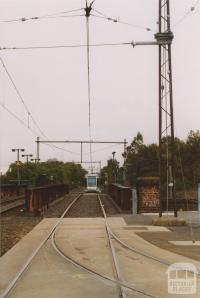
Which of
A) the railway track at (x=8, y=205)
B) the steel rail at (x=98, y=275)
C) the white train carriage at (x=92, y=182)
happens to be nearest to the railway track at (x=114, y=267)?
the steel rail at (x=98, y=275)

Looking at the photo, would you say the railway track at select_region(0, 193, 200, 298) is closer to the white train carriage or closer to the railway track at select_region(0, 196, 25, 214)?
the railway track at select_region(0, 196, 25, 214)

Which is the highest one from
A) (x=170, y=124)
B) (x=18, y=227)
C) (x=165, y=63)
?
(x=165, y=63)

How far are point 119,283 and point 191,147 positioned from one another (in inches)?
3321

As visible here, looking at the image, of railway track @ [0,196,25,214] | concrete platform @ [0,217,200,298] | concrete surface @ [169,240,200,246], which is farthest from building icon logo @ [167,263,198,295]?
railway track @ [0,196,25,214]

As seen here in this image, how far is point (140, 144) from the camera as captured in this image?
10150 centimetres

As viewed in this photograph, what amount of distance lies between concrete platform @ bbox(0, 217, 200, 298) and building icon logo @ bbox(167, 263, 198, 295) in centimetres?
14

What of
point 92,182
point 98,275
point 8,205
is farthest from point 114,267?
point 92,182

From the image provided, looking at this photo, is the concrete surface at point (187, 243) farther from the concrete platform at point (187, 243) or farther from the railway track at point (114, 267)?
the railway track at point (114, 267)

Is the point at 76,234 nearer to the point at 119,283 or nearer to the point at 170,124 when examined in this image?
the point at 170,124

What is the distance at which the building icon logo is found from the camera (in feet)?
33.3

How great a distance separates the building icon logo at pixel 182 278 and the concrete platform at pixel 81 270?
0.45 feet

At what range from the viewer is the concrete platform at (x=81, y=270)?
10242 millimetres

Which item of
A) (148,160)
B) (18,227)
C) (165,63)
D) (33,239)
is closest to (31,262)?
(33,239)

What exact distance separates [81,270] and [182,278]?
2406 millimetres
